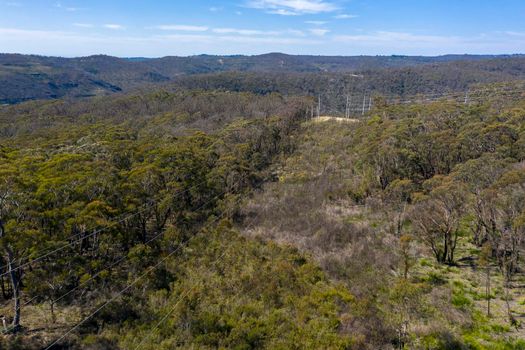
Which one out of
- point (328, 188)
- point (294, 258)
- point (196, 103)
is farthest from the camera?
point (196, 103)

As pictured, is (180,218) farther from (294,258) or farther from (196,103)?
(196,103)

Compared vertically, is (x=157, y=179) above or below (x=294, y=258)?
above

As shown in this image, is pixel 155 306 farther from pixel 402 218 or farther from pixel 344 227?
pixel 402 218

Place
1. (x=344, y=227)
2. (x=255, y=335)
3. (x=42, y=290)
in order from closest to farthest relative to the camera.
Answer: (x=255, y=335) < (x=42, y=290) < (x=344, y=227)

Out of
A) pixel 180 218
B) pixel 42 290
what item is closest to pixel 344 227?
pixel 180 218

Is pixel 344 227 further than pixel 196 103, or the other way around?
pixel 196 103

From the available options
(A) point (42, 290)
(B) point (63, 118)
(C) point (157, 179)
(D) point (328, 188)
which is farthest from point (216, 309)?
(B) point (63, 118)
